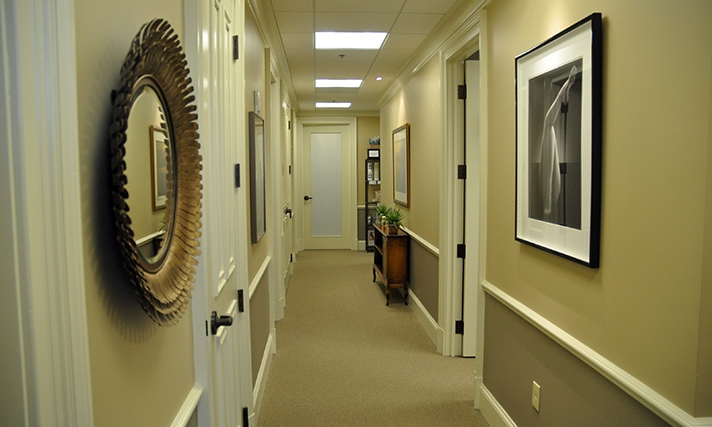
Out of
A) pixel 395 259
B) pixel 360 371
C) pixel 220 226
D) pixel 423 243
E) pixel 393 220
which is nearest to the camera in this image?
pixel 220 226

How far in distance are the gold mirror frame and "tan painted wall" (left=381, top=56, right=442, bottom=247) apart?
3131 mm

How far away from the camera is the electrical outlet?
2.30 m

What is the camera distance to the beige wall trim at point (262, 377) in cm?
299

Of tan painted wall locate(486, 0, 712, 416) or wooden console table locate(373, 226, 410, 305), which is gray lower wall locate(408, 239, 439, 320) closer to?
wooden console table locate(373, 226, 410, 305)

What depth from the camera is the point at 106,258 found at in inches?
33.5

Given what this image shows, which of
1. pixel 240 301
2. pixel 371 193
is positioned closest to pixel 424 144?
pixel 240 301

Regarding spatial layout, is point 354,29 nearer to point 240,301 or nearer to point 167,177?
point 240,301

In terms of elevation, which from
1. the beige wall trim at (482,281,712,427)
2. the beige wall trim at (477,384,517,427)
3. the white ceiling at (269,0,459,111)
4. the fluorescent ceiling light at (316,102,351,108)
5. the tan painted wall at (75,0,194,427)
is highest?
the fluorescent ceiling light at (316,102,351,108)

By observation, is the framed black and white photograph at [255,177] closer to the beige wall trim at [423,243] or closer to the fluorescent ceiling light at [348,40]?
the fluorescent ceiling light at [348,40]

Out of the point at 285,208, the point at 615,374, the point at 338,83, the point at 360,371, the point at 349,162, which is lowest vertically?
the point at 360,371

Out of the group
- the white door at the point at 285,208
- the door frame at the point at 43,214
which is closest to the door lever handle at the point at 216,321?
the door frame at the point at 43,214

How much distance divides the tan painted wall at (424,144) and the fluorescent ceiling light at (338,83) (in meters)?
0.62

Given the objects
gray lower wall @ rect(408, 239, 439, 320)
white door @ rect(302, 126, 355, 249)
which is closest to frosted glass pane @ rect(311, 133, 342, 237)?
white door @ rect(302, 126, 355, 249)

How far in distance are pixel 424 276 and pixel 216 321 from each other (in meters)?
3.43
